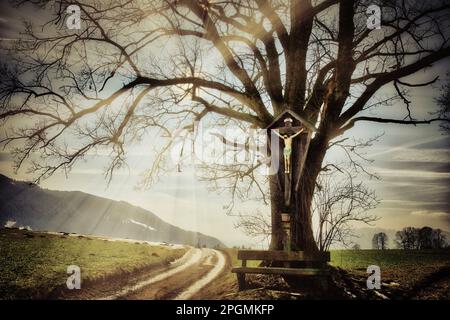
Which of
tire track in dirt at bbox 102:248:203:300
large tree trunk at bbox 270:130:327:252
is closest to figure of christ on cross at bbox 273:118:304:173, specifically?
large tree trunk at bbox 270:130:327:252

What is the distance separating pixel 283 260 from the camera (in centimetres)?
877

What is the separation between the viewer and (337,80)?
33.4ft

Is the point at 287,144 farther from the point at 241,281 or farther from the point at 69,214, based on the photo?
the point at 69,214

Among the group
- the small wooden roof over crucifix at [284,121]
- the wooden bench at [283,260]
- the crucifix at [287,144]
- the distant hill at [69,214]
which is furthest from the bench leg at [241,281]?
the distant hill at [69,214]

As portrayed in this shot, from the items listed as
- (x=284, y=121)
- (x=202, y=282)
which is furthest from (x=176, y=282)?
(x=284, y=121)

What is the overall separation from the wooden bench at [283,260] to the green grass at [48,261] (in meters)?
4.15

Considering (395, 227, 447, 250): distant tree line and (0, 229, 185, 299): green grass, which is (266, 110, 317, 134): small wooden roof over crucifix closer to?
(0, 229, 185, 299): green grass

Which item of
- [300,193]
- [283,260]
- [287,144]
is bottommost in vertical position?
[283,260]

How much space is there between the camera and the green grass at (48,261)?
8828mm

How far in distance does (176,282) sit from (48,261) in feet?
13.3

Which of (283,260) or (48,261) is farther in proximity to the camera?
(48,261)
